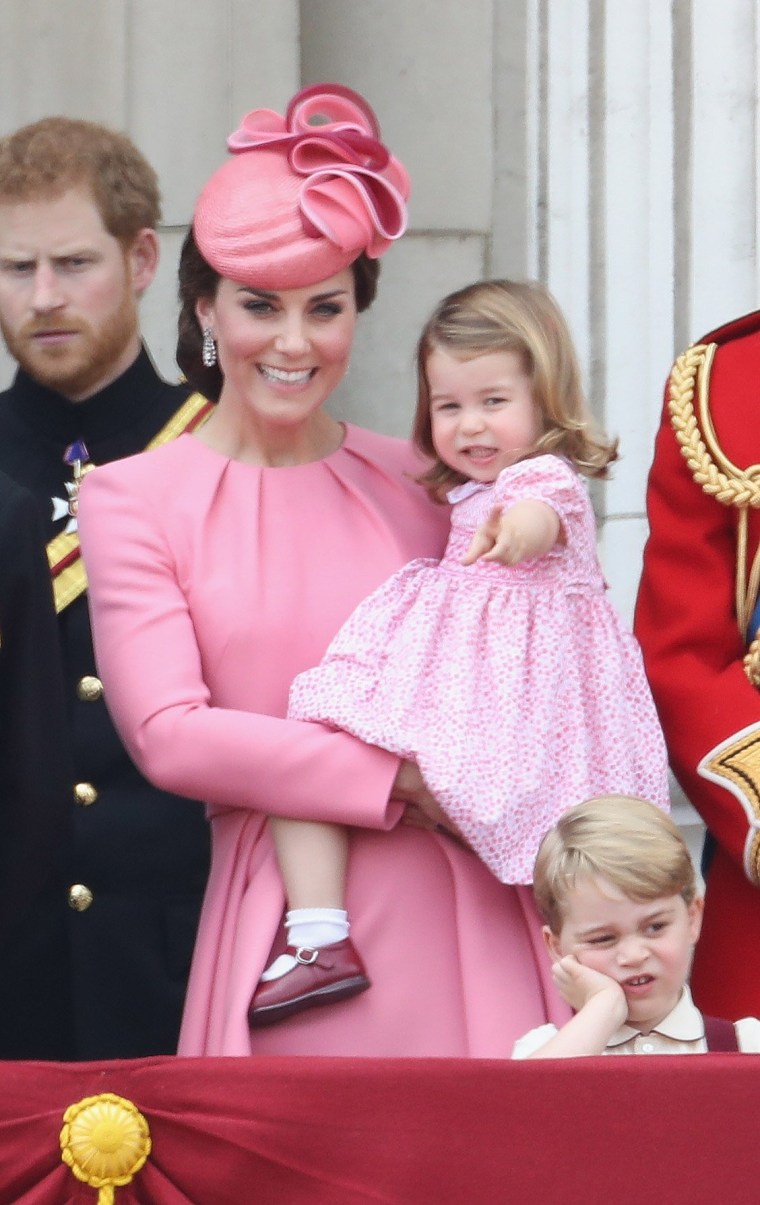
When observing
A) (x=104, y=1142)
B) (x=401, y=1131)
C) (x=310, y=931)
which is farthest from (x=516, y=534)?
(x=104, y=1142)

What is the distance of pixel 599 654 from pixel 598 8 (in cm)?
189

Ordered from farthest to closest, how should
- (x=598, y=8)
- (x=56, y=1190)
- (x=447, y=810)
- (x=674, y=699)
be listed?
(x=598, y=8)
(x=674, y=699)
(x=447, y=810)
(x=56, y=1190)

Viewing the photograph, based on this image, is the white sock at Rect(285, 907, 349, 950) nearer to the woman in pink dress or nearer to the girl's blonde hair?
the woman in pink dress

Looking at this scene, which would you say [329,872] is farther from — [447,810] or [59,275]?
[59,275]

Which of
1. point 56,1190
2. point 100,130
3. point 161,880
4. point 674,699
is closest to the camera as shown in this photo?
point 56,1190

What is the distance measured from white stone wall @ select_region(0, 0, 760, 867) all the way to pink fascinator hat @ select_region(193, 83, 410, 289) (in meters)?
1.37

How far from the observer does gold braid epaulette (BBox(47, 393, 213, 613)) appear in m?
3.35

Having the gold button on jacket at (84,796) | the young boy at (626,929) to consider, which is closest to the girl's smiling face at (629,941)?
the young boy at (626,929)

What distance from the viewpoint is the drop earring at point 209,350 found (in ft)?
10.1

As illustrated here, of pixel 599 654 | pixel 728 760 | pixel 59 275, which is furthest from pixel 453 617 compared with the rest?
pixel 59 275

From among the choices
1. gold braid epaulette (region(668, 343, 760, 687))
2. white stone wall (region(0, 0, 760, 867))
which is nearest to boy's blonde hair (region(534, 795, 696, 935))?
gold braid epaulette (region(668, 343, 760, 687))

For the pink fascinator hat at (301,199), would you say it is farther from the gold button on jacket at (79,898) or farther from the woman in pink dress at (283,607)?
the gold button on jacket at (79,898)

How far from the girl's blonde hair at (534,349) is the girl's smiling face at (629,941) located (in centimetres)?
62

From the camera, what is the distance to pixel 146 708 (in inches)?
109
